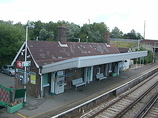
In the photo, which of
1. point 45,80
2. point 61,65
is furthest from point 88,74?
point 61,65

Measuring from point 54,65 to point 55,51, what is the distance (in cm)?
407

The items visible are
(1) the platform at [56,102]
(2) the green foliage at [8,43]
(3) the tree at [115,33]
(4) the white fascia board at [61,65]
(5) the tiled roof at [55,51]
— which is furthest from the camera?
(3) the tree at [115,33]

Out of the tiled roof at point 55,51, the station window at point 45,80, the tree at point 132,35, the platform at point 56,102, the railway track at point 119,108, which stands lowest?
the railway track at point 119,108

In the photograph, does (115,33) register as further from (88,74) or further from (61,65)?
(61,65)

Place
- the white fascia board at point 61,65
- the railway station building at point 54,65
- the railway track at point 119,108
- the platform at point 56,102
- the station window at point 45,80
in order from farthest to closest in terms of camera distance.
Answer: the station window at point 45,80 → the railway station building at point 54,65 → the white fascia board at point 61,65 → the railway track at point 119,108 → the platform at point 56,102

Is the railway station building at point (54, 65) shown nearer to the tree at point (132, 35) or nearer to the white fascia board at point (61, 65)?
the white fascia board at point (61, 65)

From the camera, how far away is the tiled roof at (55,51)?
1414cm

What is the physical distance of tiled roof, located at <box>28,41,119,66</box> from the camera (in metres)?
14.1

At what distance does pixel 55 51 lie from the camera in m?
16.3

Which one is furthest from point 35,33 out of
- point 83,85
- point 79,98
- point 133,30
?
point 133,30

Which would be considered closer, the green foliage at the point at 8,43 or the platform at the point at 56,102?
the platform at the point at 56,102

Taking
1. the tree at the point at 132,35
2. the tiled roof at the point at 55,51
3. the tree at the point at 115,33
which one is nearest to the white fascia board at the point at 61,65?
the tiled roof at the point at 55,51

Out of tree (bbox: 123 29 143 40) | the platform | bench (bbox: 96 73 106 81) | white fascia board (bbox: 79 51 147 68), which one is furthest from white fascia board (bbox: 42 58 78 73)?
tree (bbox: 123 29 143 40)

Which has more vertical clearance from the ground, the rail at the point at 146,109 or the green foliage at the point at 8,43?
the green foliage at the point at 8,43
